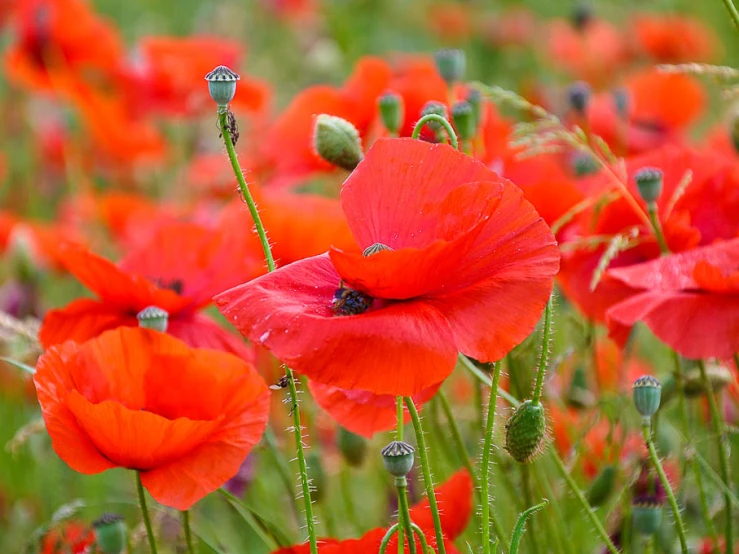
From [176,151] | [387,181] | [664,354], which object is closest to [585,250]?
[387,181]

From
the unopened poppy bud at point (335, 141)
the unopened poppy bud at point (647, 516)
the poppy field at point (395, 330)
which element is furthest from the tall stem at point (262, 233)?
the unopened poppy bud at point (647, 516)

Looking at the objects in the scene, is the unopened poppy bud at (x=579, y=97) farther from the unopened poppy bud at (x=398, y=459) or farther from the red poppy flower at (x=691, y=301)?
the unopened poppy bud at (x=398, y=459)

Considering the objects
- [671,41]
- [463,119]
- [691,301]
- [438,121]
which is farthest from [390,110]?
[671,41]

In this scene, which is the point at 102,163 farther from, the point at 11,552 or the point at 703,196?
the point at 703,196

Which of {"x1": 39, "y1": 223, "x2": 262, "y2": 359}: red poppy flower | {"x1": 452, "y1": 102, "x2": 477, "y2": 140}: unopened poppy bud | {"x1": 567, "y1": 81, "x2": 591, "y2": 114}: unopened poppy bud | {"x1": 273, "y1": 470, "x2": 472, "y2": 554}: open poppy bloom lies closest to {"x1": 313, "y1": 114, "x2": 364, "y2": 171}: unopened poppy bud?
{"x1": 452, "y1": 102, "x2": 477, "y2": 140}: unopened poppy bud

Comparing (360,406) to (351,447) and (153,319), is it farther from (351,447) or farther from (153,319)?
(351,447)

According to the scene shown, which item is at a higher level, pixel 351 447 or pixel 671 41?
pixel 671 41

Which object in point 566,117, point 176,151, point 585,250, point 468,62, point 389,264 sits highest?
point 468,62
